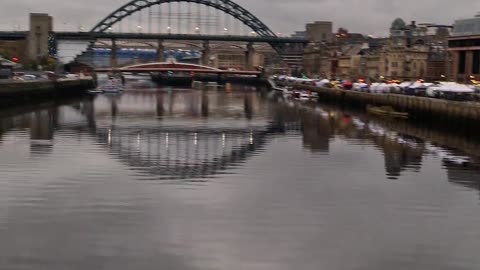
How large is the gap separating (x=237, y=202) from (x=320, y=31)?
179 metres

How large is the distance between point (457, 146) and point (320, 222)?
18254 mm

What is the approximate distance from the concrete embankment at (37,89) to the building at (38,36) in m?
43.1

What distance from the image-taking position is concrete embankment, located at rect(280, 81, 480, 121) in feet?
128

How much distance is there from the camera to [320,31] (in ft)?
638

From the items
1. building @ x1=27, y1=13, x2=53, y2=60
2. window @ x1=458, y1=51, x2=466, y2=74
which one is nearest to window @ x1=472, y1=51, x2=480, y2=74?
window @ x1=458, y1=51, x2=466, y2=74

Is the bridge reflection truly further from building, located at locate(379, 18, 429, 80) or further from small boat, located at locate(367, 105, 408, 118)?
building, located at locate(379, 18, 429, 80)

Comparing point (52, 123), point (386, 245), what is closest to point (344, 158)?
point (386, 245)

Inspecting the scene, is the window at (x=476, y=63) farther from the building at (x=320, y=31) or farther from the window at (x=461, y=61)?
the building at (x=320, y=31)

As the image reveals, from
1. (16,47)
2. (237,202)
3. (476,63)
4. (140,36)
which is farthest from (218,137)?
(140,36)

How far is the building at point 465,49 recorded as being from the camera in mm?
101812

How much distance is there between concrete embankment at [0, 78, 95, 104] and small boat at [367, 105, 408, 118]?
2920cm

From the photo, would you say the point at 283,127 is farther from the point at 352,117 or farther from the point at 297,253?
the point at 297,253

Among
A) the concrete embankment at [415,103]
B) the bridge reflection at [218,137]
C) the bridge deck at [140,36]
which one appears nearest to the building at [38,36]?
the bridge deck at [140,36]

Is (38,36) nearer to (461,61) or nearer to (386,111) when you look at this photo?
(461,61)
